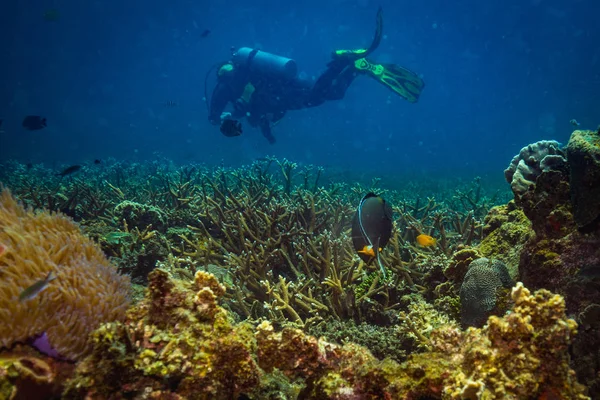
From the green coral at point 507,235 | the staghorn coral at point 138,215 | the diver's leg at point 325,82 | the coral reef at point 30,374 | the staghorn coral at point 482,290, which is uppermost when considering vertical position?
the diver's leg at point 325,82

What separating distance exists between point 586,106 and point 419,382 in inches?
2929

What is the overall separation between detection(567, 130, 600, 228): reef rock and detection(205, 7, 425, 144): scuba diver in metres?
14.3

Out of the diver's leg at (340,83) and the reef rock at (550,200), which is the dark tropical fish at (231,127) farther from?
the diver's leg at (340,83)

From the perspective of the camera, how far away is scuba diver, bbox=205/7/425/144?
612 inches

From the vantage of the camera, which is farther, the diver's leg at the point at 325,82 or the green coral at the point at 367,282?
the diver's leg at the point at 325,82

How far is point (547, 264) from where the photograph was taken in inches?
91.2

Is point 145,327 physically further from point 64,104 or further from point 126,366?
point 64,104

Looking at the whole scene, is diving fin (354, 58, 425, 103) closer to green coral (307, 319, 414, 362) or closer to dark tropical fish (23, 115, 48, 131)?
dark tropical fish (23, 115, 48, 131)

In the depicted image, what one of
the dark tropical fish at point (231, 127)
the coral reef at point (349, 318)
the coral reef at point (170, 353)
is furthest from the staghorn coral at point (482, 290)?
the dark tropical fish at point (231, 127)

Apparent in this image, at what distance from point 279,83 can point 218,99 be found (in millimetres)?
3058

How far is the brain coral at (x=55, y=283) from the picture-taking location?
1810 millimetres

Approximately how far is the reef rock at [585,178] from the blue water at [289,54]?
22670 millimetres

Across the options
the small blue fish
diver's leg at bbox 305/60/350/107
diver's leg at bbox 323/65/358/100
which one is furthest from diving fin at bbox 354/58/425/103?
the small blue fish

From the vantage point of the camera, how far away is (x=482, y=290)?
8.27 ft
